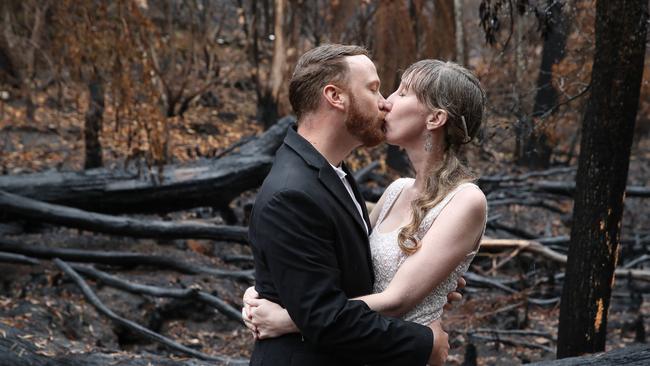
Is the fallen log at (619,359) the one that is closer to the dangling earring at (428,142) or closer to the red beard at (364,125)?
the dangling earring at (428,142)

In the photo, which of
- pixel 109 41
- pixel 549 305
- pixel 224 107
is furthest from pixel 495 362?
pixel 224 107

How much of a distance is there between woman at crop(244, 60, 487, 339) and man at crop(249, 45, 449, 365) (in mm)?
70

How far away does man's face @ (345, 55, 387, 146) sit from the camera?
2.69 metres

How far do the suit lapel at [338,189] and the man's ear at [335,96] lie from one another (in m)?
0.21

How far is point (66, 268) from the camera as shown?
721 cm

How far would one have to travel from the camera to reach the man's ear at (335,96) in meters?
2.64

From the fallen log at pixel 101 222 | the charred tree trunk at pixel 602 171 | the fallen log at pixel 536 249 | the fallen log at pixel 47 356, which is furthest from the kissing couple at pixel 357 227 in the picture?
the fallen log at pixel 101 222

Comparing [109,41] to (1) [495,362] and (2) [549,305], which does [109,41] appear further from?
(2) [549,305]

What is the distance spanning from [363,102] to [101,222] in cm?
557

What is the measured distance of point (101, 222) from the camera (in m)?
7.75

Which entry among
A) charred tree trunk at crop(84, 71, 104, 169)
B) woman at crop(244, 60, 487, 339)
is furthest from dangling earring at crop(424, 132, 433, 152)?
charred tree trunk at crop(84, 71, 104, 169)

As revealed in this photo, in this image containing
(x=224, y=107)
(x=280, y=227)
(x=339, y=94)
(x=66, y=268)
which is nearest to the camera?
(x=280, y=227)

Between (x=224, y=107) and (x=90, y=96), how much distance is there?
32.1ft

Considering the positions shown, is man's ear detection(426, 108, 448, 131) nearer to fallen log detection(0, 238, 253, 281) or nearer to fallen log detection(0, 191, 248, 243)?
fallen log detection(0, 238, 253, 281)
